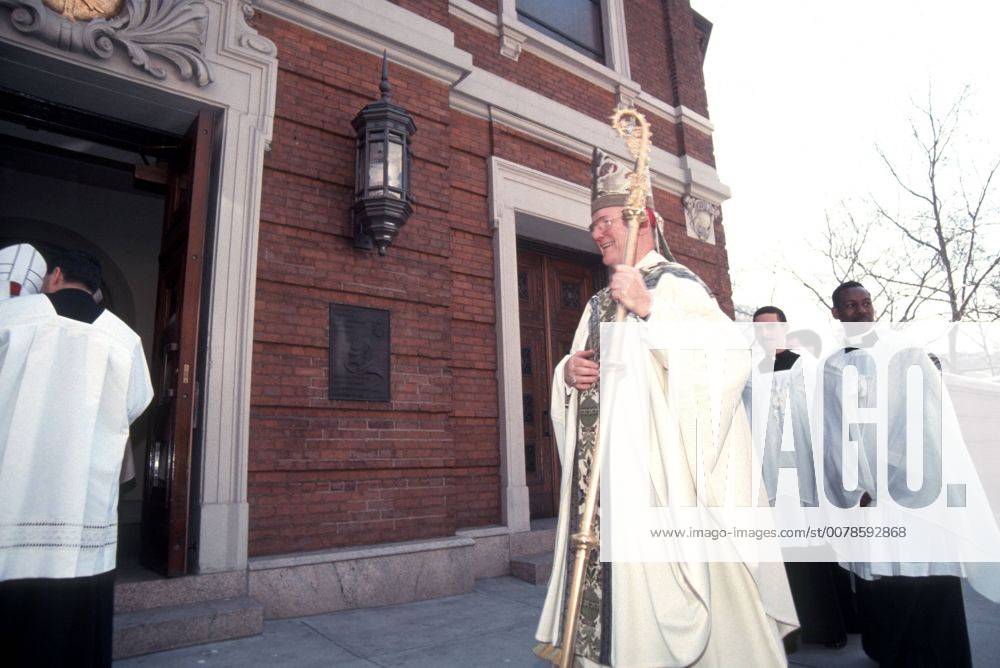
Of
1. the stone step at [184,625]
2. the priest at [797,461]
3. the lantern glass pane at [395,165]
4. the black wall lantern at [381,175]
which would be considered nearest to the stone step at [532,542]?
the priest at [797,461]

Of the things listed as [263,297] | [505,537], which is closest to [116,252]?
[263,297]

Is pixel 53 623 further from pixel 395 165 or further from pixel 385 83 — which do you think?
pixel 385 83

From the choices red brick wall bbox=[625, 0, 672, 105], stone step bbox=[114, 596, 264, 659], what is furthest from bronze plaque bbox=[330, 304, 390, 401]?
red brick wall bbox=[625, 0, 672, 105]

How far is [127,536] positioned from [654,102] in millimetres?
8098

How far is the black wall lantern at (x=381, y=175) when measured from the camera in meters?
4.83

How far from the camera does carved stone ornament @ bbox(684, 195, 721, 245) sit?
A: 856 cm

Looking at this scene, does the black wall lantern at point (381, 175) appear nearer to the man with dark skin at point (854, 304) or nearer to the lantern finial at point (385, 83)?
the lantern finial at point (385, 83)

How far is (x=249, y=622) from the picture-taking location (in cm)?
374

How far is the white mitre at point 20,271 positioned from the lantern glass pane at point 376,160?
7.49 ft

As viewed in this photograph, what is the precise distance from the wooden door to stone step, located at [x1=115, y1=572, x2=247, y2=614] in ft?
10.6

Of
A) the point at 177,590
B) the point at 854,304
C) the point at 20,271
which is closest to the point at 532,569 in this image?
the point at 177,590

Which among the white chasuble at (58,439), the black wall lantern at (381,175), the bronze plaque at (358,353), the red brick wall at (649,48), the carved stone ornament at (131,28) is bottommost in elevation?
the white chasuble at (58,439)

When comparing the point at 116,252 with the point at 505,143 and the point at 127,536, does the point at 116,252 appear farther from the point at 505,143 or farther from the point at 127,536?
the point at 505,143

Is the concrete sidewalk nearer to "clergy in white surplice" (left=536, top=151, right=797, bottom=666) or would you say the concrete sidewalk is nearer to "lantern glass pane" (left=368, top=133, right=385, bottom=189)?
"clergy in white surplice" (left=536, top=151, right=797, bottom=666)
